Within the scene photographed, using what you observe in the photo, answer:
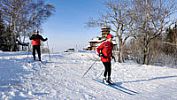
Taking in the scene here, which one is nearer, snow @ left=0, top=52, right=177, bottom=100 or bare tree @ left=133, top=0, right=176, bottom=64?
snow @ left=0, top=52, right=177, bottom=100

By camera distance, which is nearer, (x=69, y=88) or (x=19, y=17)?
(x=69, y=88)

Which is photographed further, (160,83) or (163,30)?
(163,30)

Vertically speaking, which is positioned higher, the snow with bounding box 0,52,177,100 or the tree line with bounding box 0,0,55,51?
the tree line with bounding box 0,0,55,51

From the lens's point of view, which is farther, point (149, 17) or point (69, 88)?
point (149, 17)

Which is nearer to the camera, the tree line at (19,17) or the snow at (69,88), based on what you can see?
the snow at (69,88)

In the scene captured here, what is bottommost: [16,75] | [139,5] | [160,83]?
[160,83]

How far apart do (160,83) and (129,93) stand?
11.0 feet

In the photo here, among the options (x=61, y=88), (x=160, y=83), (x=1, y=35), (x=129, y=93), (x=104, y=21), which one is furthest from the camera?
(x=1, y=35)

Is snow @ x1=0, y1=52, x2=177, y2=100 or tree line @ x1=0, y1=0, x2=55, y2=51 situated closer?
snow @ x1=0, y1=52, x2=177, y2=100

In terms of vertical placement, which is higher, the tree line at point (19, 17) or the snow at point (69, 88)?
the tree line at point (19, 17)

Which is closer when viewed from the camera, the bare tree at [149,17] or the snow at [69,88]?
the snow at [69,88]

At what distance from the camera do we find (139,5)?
79.6 feet

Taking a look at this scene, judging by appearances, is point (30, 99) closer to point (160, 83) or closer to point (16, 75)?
point (16, 75)

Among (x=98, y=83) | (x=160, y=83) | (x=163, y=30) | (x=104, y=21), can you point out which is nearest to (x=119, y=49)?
(x=104, y=21)
